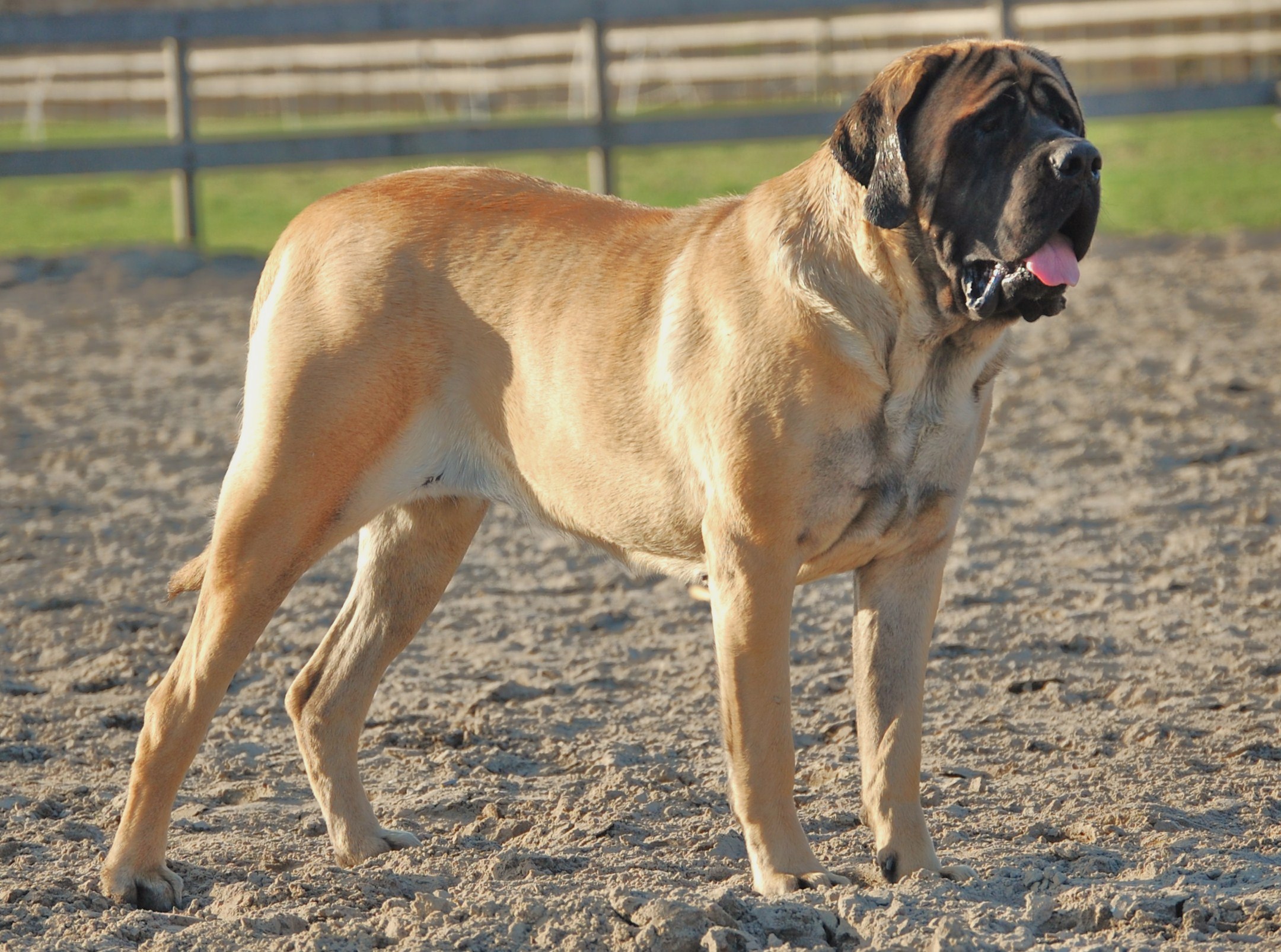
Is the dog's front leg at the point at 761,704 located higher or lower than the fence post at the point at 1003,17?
lower

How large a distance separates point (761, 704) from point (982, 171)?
123cm

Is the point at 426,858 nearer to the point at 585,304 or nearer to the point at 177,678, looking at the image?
the point at 177,678

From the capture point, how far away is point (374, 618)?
13.4 feet

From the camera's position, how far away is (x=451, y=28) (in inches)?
481

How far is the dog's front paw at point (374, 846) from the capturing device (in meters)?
3.75

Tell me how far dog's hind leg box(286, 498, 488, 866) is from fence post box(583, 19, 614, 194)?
8478mm

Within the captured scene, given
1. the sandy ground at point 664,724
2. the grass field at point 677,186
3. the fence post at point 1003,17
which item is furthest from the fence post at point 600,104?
the sandy ground at point 664,724

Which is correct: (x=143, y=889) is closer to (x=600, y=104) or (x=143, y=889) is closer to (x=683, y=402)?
(x=683, y=402)

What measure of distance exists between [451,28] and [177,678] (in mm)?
9468

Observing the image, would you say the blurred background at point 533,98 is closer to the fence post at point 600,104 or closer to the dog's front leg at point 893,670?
the fence post at point 600,104

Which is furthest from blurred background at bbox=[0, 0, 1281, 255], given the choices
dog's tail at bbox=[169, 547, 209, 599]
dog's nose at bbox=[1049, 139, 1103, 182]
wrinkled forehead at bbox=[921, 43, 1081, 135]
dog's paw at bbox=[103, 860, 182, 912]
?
dog's paw at bbox=[103, 860, 182, 912]

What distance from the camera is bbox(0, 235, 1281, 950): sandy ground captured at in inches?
124

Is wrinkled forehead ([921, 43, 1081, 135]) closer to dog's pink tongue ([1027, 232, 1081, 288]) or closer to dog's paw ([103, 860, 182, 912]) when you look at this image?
dog's pink tongue ([1027, 232, 1081, 288])

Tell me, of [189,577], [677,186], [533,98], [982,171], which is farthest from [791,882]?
[533,98]
